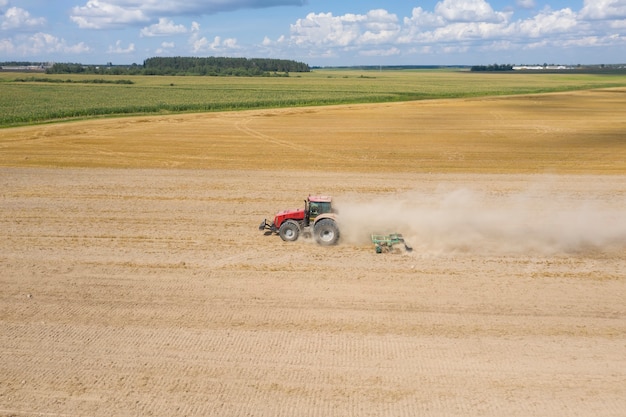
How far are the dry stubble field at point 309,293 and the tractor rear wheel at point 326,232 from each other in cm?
38

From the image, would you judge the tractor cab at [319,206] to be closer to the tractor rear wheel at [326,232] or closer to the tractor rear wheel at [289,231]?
the tractor rear wheel at [326,232]

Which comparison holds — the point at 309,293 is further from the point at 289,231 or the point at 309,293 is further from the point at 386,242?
the point at 289,231

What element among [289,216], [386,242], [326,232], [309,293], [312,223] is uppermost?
[289,216]

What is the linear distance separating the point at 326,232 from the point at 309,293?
152 inches

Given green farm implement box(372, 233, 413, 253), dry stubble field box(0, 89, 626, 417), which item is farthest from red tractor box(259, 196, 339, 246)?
green farm implement box(372, 233, 413, 253)

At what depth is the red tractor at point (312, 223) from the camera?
1823 cm

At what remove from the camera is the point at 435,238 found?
19.0 m

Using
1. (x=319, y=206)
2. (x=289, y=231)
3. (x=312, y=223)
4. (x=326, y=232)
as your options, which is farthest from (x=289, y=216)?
(x=326, y=232)

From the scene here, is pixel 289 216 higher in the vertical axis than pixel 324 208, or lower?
lower

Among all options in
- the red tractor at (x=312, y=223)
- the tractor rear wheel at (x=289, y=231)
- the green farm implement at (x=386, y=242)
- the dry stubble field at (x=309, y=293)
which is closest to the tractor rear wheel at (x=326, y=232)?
the red tractor at (x=312, y=223)

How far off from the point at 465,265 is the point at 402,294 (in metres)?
3.05

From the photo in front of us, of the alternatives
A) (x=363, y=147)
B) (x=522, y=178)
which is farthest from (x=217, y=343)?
(x=363, y=147)

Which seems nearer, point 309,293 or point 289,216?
point 309,293

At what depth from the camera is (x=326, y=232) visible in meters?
18.3
